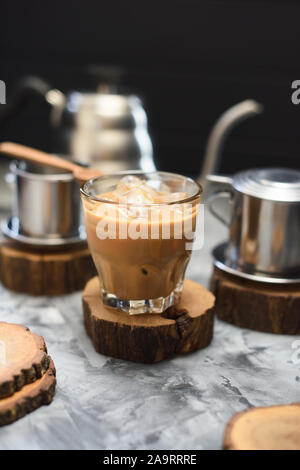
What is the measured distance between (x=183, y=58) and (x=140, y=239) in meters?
1.05

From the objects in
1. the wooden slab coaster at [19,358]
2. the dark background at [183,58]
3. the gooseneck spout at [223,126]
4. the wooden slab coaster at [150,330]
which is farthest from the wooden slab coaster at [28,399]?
the dark background at [183,58]

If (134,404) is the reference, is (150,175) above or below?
above

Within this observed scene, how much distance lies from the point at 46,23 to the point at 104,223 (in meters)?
1.14

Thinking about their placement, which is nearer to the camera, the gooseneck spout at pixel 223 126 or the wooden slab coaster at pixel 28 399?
the wooden slab coaster at pixel 28 399

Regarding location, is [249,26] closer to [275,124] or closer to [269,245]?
[275,124]

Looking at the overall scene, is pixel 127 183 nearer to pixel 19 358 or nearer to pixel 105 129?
pixel 19 358

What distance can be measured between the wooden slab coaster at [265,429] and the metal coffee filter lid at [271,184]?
0.40 m

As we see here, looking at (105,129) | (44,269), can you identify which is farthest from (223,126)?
(44,269)

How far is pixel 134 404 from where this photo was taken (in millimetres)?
958

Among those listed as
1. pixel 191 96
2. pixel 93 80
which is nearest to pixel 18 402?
pixel 93 80

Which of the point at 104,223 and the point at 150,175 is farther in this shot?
the point at 150,175

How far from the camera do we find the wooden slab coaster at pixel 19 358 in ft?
2.96

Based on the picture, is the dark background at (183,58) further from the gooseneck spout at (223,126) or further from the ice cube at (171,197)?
the ice cube at (171,197)

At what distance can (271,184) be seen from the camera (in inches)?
45.3
